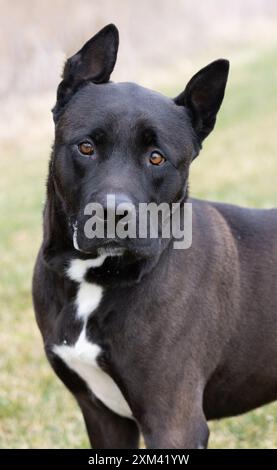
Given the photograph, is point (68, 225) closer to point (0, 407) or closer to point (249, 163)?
point (0, 407)

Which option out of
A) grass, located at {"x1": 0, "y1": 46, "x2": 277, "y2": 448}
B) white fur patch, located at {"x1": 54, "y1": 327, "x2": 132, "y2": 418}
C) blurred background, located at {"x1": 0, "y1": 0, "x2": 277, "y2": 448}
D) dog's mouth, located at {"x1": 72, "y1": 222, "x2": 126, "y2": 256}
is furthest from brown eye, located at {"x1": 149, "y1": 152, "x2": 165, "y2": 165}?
grass, located at {"x1": 0, "y1": 46, "x2": 277, "y2": 448}

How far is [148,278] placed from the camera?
332 cm

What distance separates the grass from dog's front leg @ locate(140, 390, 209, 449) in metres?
1.47

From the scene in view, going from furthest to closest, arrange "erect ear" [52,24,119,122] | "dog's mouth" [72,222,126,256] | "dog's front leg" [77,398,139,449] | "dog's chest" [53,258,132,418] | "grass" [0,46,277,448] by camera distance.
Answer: "grass" [0,46,277,448]
"dog's front leg" [77,398,139,449]
"erect ear" [52,24,119,122]
"dog's chest" [53,258,132,418]
"dog's mouth" [72,222,126,256]

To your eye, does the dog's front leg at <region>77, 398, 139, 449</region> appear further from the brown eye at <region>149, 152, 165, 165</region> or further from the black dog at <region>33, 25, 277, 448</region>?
the brown eye at <region>149, 152, 165, 165</region>

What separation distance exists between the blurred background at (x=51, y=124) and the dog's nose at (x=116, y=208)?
3.76 feet

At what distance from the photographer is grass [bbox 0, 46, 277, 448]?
190 inches

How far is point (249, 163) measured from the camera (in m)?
14.3

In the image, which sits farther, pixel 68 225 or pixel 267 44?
pixel 267 44

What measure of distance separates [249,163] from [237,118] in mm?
5011

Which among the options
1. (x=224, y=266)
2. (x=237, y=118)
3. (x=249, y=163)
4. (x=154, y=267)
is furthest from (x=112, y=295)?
(x=237, y=118)

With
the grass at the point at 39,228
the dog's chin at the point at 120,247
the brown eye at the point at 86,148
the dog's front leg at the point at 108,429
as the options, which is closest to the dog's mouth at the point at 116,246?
the dog's chin at the point at 120,247

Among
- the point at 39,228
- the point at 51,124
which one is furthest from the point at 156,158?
the point at 51,124

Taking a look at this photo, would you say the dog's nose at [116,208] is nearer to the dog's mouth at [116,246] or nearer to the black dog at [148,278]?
the black dog at [148,278]
